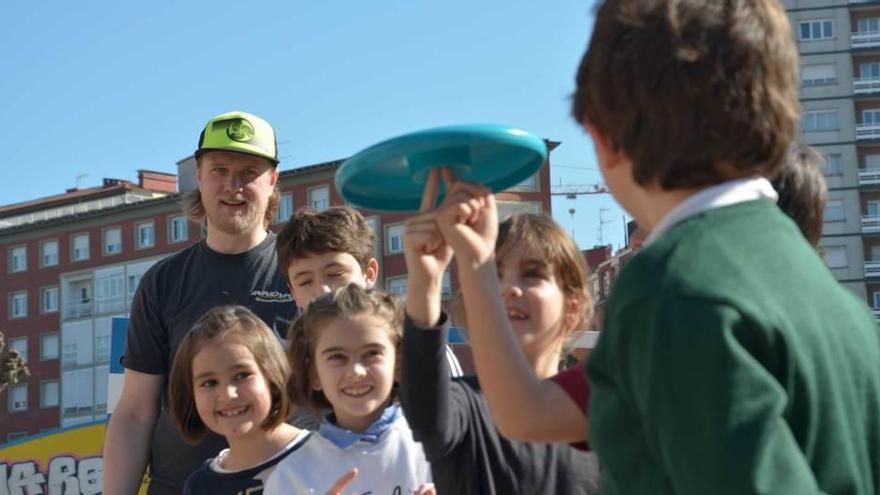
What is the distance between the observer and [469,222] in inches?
98.0

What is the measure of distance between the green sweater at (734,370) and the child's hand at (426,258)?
0.58 m

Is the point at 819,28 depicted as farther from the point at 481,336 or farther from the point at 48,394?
the point at 481,336

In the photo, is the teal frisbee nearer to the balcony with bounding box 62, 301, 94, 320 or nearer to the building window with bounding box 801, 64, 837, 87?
the building window with bounding box 801, 64, 837, 87

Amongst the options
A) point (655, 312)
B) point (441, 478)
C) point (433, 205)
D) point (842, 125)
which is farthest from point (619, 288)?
point (842, 125)

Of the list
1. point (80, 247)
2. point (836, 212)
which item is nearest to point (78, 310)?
point (80, 247)

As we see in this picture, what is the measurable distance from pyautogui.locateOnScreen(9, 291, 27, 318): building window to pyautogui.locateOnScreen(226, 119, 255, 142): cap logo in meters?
87.0

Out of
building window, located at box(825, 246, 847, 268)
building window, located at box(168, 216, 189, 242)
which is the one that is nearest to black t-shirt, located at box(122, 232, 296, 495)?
building window, located at box(825, 246, 847, 268)

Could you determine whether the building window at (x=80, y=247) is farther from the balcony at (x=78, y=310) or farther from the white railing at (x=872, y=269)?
the white railing at (x=872, y=269)

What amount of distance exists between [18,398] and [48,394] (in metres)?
2.50

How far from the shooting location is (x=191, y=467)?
17.0 ft

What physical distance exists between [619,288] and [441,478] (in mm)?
1241

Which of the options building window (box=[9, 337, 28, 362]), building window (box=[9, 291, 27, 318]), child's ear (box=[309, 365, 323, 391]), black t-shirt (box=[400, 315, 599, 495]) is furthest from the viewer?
building window (box=[9, 291, 27, 318])

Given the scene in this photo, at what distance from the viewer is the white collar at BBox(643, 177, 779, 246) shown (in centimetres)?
202

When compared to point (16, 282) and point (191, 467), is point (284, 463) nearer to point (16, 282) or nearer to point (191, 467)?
point (191, 467)
